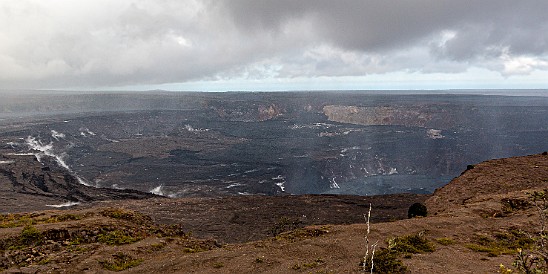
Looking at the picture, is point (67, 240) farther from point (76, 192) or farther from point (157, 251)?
point (76, 192)

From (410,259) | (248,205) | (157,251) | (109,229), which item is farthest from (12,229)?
(248,205)

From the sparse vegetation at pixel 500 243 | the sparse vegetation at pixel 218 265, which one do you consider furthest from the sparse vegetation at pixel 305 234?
the sparse vegetation at pixel 500 243

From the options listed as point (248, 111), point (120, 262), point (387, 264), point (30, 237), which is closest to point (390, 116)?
point (248, 111)

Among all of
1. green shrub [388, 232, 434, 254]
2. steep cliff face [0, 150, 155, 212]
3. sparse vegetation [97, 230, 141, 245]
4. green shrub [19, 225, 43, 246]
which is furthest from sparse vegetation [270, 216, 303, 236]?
steep cliff face [0, 150, 155, 212]

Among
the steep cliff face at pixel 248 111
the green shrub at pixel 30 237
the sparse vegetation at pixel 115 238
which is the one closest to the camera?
the green shrub at pixel 30 237

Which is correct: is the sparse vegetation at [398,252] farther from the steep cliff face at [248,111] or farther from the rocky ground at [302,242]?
the steep cliff face at [248,111]

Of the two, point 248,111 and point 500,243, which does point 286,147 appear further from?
point 500,243
